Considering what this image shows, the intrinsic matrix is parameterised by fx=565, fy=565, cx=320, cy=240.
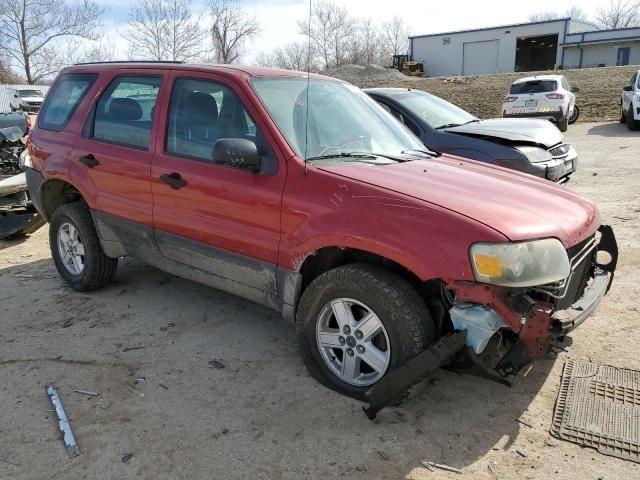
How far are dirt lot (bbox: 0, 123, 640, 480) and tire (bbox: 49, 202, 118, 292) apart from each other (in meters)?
0.18

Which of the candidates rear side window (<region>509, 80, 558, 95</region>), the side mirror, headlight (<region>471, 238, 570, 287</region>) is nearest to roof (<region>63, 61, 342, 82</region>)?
the side mirror

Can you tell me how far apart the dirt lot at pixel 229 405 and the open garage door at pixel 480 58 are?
173 ft

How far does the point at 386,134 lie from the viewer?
4.05m

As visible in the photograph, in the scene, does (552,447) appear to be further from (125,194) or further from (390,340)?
(125,194)

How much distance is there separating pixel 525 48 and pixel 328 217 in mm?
58375

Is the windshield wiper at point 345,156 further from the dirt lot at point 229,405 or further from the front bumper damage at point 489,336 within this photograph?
the dirt lot at point 229,405

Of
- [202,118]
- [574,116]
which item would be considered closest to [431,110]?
[202,118]

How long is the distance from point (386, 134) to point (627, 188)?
615 centimetres

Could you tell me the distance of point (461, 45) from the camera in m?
53.2

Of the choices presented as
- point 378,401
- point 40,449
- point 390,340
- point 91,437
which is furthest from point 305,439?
point 40,449

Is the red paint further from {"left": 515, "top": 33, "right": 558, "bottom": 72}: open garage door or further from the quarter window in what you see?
{"left": 515, "top": 33, "right": 558, "bottom": 72}: open garage door

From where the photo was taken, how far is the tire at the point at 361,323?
2.95 meters

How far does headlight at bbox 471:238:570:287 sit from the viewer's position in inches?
105

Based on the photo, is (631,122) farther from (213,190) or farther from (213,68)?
(213,190)
